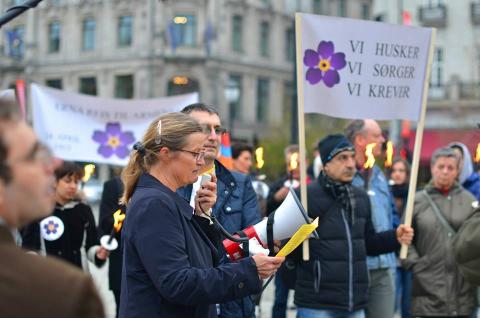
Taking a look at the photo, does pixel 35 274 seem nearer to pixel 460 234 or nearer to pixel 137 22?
pixel 460 234

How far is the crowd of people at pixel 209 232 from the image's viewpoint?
2135 mm

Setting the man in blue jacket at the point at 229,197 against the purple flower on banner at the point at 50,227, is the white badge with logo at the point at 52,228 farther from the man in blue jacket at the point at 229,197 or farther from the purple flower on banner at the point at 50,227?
the man in blue jacket at the point at 229,197

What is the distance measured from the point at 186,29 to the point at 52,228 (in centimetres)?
4843

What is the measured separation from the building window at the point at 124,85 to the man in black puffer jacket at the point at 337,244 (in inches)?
1913

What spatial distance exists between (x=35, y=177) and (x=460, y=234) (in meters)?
3.94

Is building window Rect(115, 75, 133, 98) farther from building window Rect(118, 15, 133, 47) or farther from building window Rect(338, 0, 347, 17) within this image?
building window Rect(338, 0, 347, 17)

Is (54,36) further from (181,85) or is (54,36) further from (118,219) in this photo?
(118,219)

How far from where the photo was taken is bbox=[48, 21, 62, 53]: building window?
56438mm

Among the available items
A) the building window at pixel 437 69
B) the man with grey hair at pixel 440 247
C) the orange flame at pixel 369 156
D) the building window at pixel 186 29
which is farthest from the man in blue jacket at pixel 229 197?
the building window at pixel 186 29

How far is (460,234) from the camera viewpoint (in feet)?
18.2

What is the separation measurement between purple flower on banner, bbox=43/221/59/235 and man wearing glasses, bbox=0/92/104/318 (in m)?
4.51

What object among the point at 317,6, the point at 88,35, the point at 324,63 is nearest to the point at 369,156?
the point at 324,63

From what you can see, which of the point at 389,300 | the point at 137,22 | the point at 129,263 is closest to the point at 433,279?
the point at 389,300

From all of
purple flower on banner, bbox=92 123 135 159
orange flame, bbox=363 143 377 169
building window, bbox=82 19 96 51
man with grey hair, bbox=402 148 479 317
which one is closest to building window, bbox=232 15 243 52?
building window, bbox=82 19 96 51
